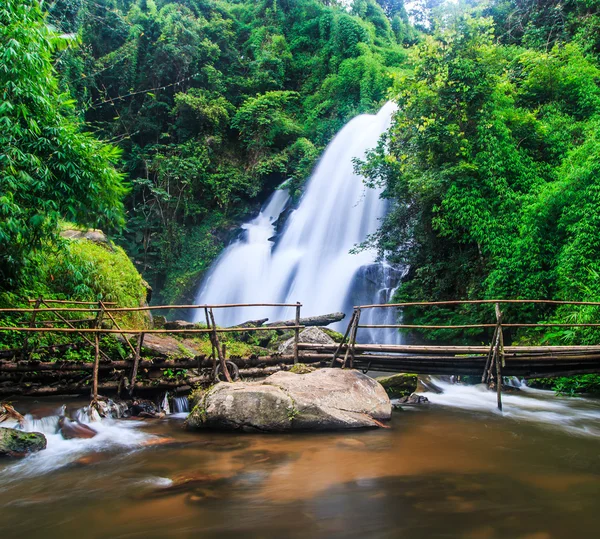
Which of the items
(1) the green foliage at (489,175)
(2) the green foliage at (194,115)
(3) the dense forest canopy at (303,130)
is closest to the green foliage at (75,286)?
(3) the dense forest canopy at (303,130)

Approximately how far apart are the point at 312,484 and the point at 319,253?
13799 millimetres

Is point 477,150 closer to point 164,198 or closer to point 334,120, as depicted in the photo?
point 334,120

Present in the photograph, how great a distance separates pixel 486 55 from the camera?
11289mm

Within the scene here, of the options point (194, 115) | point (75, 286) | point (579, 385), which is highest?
point (194, 115)

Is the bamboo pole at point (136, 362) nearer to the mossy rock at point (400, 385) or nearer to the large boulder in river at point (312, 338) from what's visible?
the large boulder in river at point (312, 338)

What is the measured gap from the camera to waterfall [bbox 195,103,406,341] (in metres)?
15.0

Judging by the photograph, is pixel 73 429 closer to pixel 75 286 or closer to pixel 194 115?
pixel 75 286

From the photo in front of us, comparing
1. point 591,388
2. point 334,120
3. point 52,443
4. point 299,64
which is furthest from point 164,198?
point 591,388

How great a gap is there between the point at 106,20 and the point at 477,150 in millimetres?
22700

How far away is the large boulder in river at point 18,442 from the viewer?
4.58 m

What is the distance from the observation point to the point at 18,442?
15.4ft

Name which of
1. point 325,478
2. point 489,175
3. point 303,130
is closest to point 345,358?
point 325,478

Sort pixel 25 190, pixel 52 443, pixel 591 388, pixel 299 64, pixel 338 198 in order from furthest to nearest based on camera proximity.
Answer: pixel 299 64 < pixel 338 198 < pixel 591 388 < pixel 25 190 < pixel 52 443

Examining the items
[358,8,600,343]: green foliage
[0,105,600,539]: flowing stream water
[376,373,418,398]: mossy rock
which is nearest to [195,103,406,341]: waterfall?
[358,8,600,343]: green foliage
